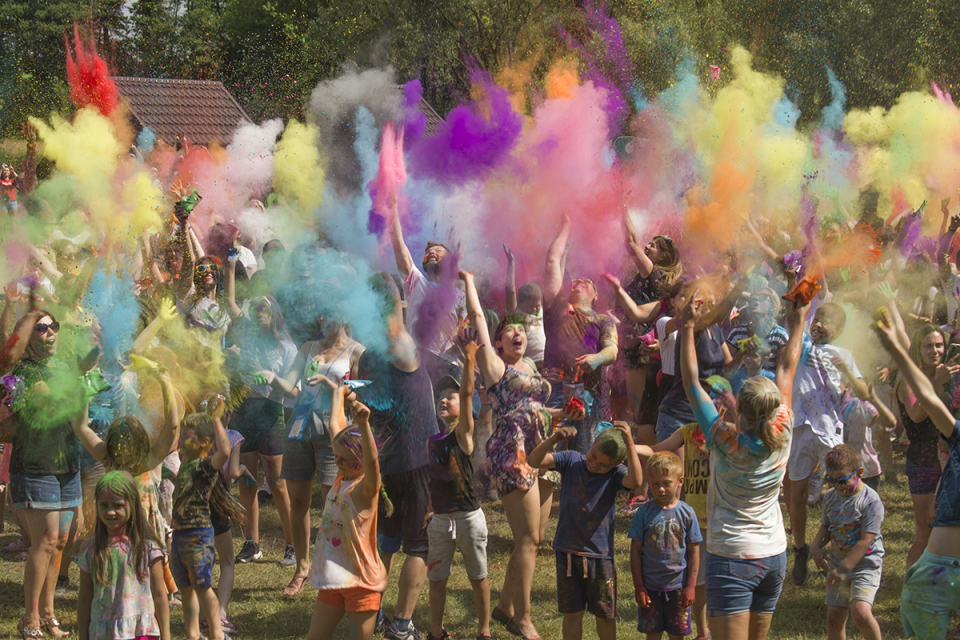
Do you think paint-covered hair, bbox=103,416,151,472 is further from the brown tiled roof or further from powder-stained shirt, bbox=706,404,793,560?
the brown tiled roof

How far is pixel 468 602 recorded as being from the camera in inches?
209

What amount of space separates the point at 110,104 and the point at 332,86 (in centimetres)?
389

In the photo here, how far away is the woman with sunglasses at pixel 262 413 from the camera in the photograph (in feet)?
18.3

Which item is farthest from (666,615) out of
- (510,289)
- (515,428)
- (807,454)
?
(510,289)

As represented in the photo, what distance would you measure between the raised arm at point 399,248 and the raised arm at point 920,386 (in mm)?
3091

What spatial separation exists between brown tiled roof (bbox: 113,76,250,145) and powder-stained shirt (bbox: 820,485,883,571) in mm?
10822

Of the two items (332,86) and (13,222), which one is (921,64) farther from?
(13,222)

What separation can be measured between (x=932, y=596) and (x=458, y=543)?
2.24 metres

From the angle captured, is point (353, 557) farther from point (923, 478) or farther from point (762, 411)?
point (923, 478)

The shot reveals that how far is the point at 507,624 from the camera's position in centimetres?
479

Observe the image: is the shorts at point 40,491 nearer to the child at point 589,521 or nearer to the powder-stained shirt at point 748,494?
the child at point 589,521

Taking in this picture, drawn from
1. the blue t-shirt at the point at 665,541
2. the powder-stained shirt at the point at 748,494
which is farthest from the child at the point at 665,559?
the powder-stained shirt at the point at 748,494

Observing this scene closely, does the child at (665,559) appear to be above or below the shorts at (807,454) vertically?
below

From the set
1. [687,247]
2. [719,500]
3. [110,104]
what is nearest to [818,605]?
[719,500]
